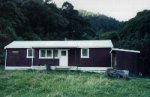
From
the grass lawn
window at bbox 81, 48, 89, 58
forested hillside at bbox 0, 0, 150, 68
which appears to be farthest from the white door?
the grass lawn

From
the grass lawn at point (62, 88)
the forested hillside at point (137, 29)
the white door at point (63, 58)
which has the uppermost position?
the forested hillside at point (137, 29)

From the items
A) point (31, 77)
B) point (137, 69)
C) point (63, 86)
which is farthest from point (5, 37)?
point (63, 86)

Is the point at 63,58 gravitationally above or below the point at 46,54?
below

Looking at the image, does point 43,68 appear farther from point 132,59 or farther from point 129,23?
point 129,23

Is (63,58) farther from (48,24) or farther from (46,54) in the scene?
(48,24)

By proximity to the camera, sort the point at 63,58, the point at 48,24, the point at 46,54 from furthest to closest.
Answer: the point at 48,24 < the point at 46,54 < the point at 63,58

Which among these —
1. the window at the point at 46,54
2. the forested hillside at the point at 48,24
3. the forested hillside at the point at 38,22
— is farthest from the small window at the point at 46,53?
the forested hillside at the point at 38,22

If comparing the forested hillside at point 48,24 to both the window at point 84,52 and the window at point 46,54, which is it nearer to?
the window at point 46,54

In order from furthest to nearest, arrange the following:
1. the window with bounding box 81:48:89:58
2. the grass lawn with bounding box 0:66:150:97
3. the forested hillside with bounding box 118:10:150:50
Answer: the forested hillside with bounding box 118:10:150:50 → the window with bounding box 81:48:89:58 → the grass lawn with bounding box 0:66:150:97

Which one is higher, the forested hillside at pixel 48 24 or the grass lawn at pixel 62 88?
the forested hillside at pixel 48 24

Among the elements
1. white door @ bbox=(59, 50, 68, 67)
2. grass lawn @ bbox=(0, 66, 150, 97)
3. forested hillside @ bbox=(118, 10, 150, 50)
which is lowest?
grass lawn @ bbox=(0, 66, 150, 97)

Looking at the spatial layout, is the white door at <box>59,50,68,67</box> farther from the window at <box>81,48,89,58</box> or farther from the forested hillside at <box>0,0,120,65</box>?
the forested hillside at <box>0,0,120,65</box>

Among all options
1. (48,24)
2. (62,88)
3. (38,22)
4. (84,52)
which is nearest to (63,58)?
(84,52)

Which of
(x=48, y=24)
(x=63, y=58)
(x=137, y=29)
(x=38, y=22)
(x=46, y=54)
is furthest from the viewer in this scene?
(x=48, y=24)
